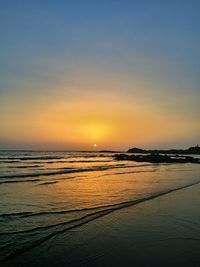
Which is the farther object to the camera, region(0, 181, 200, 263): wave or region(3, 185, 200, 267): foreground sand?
region(0, 181, 200, 263): wave

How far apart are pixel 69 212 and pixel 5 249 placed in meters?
4.54

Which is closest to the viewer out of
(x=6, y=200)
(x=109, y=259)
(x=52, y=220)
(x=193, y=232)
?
(x=109, y=259)

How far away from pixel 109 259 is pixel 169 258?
131 centimetres

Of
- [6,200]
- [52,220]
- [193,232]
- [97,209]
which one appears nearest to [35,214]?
[52,220]

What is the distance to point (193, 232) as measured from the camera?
906 cm

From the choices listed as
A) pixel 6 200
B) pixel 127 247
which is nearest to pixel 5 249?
pixel 127 247

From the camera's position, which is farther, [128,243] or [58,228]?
[58,228]

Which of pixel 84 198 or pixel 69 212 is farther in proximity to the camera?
pixel 84 198

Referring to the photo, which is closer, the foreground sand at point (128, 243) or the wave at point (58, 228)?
the foreground sand at point (128, 243)

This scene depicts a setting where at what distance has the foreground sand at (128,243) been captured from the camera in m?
6.73

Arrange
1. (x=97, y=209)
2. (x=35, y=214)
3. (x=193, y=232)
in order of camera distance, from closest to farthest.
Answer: (x=193, y=232), (x=35, y=214), (x=97, y=209)

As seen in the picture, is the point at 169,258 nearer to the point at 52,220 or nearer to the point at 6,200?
the point at 52,220

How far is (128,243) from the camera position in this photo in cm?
802

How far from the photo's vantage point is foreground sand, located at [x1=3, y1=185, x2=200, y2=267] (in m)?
6.73
